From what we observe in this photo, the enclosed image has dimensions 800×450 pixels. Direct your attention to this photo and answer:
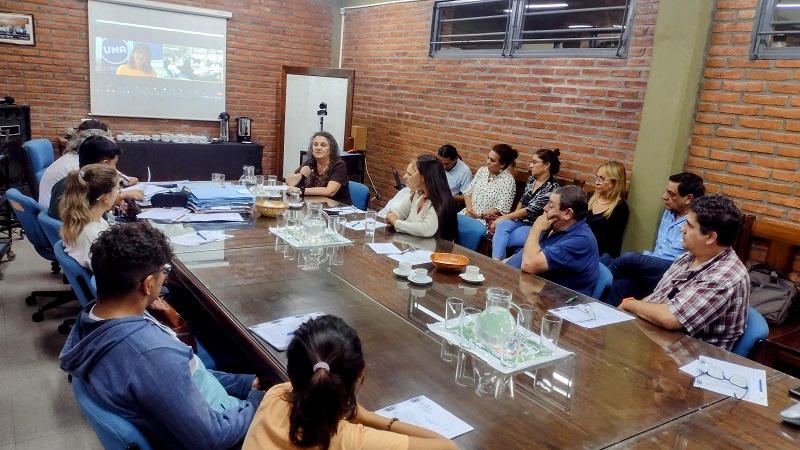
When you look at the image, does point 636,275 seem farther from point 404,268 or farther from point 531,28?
point 531,28

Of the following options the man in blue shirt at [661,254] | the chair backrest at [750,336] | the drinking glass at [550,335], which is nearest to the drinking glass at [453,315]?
the drinking glass at [550,335]

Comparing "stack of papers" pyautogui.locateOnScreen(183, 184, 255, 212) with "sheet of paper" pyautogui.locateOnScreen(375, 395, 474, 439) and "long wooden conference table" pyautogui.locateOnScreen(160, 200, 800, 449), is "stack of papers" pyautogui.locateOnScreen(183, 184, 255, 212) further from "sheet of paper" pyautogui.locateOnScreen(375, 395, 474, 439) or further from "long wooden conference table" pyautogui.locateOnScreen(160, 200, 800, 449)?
"sheet of paper" pyautogui.locateOnScreen(375, 395, 474, 439)

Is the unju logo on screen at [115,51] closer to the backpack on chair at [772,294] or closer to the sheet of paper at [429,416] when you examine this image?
the sheet of paper at [429,416]

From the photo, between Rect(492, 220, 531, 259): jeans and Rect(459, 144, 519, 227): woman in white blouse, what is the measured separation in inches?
13.5

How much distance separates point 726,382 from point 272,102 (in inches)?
258

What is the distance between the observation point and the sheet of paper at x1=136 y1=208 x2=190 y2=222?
2947 millimetres

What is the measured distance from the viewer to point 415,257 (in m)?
2.61

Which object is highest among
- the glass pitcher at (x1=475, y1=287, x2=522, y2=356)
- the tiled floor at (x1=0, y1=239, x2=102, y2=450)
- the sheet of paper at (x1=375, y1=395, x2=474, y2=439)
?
the glass pitcher at (x1=475, y1=287, x2=522, y2=356)

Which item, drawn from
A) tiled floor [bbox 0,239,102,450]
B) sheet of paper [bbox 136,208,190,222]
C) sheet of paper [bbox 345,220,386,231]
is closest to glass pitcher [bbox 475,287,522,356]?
sheet of paper [bbox 345,220,386,231]

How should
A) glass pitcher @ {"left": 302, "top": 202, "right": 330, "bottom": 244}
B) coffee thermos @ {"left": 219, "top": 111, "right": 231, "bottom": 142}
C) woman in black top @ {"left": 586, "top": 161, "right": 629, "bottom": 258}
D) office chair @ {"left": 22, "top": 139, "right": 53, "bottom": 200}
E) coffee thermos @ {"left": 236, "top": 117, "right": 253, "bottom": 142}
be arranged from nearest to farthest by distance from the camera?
glass pitcher @ {"left": 302, "top": 202, "right": 330, "bottom": 244} → woman in black top @ {"left": 586, "top": 161, "right": 629, "bottom": 258} → office chair @ {"left": 22, "top": 139, "right": 53, "bottom": 200} → coffee thermos @ {"left": 219, "top": 111, "right": 231, "bottom": 142} → coffee thermos @ {"left": 236, "top": 117, "right": 253, "bottom": 142}

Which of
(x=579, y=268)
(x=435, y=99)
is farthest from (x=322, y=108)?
(x=579, y=268)

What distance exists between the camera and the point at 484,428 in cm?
127

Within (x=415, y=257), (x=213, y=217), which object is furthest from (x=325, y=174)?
(x=415, y=257)

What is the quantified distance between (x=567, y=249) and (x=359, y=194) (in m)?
2.21
